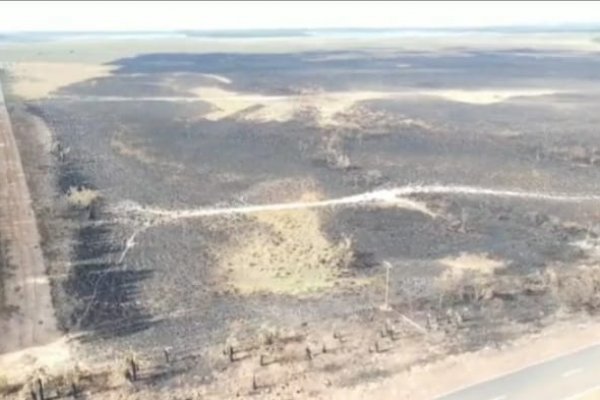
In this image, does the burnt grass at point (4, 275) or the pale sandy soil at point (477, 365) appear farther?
the burnt grass at point (4, 275)

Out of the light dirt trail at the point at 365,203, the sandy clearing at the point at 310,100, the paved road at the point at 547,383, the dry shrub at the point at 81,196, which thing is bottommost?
the paved road at the point at 547,383

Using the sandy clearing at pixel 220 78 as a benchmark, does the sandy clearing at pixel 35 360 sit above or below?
below

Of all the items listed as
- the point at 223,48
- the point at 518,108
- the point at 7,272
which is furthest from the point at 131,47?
the point at 7,272

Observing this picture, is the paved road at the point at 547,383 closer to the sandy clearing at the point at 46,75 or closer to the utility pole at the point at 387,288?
the utility pole at the point at 387,288

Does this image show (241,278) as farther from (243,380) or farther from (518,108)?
(518,108)

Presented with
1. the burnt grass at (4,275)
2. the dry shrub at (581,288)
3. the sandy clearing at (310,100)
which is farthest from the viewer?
the sandy clearing at (310,100)

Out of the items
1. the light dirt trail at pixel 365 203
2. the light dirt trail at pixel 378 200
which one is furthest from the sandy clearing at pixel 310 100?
the light dirt trail at pixel 365 203
